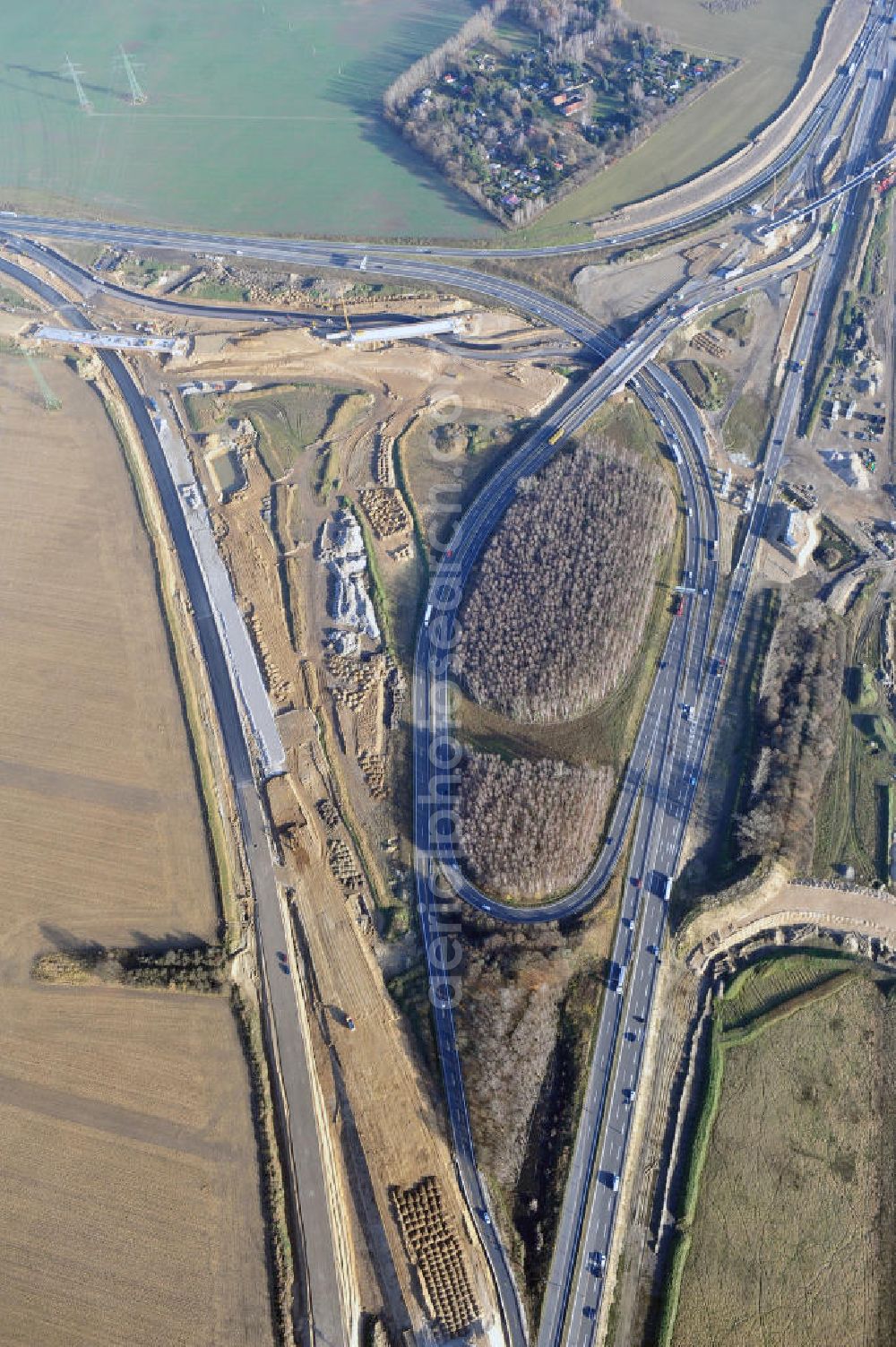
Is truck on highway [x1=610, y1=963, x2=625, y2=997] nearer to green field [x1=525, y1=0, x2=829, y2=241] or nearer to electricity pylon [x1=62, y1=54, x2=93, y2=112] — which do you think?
green field [x1=525, y1=0, x2=829, y2=241]

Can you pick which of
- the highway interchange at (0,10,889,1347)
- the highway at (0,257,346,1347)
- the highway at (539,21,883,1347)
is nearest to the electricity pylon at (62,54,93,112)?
the highway interchange at (0,10,889,1347)

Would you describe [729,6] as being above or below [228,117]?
above

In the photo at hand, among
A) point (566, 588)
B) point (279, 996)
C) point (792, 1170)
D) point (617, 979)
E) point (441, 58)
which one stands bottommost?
point (792, 1170)

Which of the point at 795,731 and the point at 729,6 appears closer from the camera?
the point at 795,731

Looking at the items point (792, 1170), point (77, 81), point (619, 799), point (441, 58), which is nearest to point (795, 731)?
point (619, 799)

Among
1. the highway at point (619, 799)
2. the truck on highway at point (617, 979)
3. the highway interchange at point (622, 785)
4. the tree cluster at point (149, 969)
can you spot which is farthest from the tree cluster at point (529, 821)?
the tree cluster at point (149, 969)

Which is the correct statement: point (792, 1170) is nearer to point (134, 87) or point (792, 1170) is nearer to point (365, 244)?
point (365, 244)
